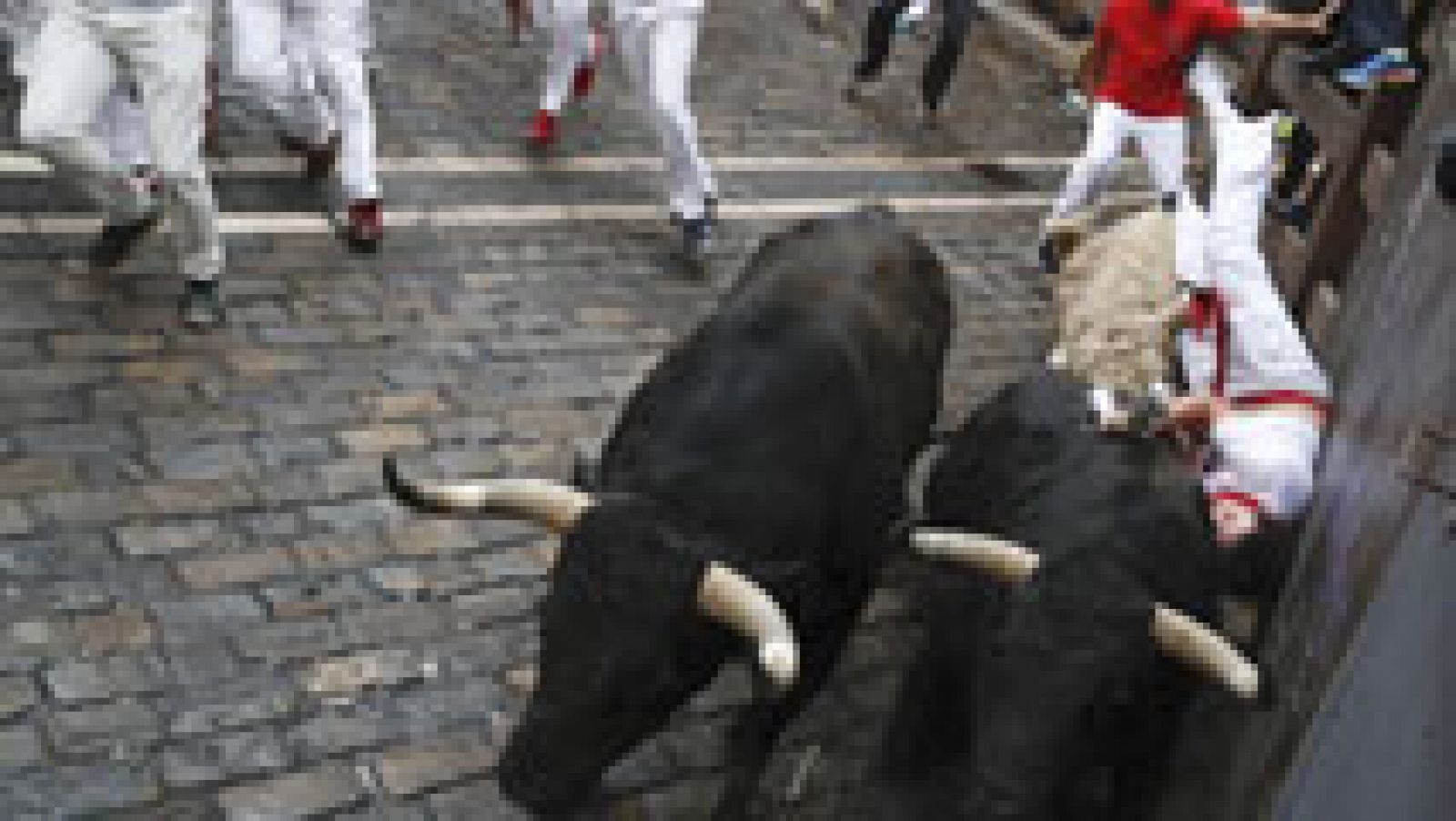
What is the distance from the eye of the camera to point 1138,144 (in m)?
10.0

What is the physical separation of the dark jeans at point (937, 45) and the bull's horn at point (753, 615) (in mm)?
8740

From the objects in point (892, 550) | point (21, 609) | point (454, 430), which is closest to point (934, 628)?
point (892, 550)

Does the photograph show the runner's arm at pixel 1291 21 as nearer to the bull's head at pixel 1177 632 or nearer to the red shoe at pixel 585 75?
the red shoe at pixel 585 75

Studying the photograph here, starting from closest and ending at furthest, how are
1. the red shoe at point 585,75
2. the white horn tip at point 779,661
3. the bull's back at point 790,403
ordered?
the white horn tip at point 779,661 → the bull's back at point 790,403 → the red shoe at point 585,75

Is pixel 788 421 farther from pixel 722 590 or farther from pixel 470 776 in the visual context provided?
pixel 470 776

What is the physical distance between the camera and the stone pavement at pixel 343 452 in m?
5.46

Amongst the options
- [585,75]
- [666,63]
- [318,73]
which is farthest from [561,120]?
[318,73]

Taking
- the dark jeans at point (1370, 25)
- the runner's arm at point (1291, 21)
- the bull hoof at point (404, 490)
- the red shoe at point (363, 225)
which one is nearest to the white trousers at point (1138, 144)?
the runner's arm at point (1291, 21)

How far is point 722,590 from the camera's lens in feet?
14.9

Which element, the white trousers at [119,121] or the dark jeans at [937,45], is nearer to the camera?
the white trousers at [119,121]

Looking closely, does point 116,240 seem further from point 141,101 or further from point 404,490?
point 404,490

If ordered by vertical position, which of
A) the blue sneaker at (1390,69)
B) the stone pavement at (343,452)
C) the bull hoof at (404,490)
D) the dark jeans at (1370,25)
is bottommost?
the stone pavement at (343,452)

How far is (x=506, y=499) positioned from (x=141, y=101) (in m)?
3.39

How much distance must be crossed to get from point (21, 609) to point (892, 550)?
3081 mm
